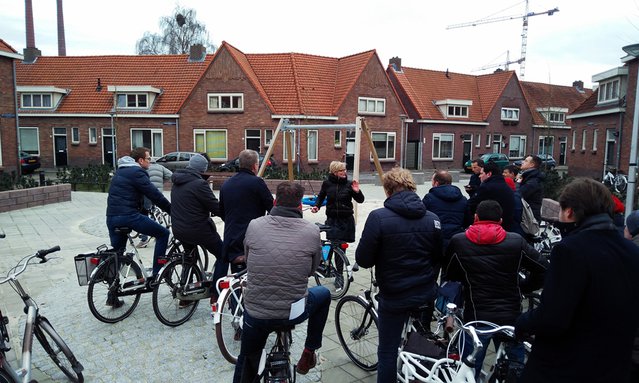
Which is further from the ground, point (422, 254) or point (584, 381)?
point (422, 254)

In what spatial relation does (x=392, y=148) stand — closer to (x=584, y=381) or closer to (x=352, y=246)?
(x=352, y=246)

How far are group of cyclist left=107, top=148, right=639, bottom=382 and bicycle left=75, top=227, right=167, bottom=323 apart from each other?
1.16 ft

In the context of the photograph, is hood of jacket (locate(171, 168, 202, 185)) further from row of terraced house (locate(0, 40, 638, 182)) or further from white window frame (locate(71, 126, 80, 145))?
white window frame (locate(71, 126, 80, 145))

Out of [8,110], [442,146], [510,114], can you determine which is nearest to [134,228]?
[8,110]

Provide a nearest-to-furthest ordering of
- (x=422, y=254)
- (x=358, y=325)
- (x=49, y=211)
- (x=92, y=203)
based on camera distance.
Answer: (x=422, y=254) < (x=358, y=325) < (x=49, y=211) < (x=92, y=203)

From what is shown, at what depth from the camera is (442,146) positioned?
35.2 m

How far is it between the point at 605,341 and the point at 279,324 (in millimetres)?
1852

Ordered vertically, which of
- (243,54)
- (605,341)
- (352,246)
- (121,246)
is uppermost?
(243,54)

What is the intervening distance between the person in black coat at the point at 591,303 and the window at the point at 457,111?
114 ft

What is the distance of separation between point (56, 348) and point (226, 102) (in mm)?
25473

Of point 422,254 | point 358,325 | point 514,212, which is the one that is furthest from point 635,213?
point 358,325

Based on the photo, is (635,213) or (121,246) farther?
(121,246)

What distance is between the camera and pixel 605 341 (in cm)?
208

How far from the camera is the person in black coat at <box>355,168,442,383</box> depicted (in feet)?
10.5
